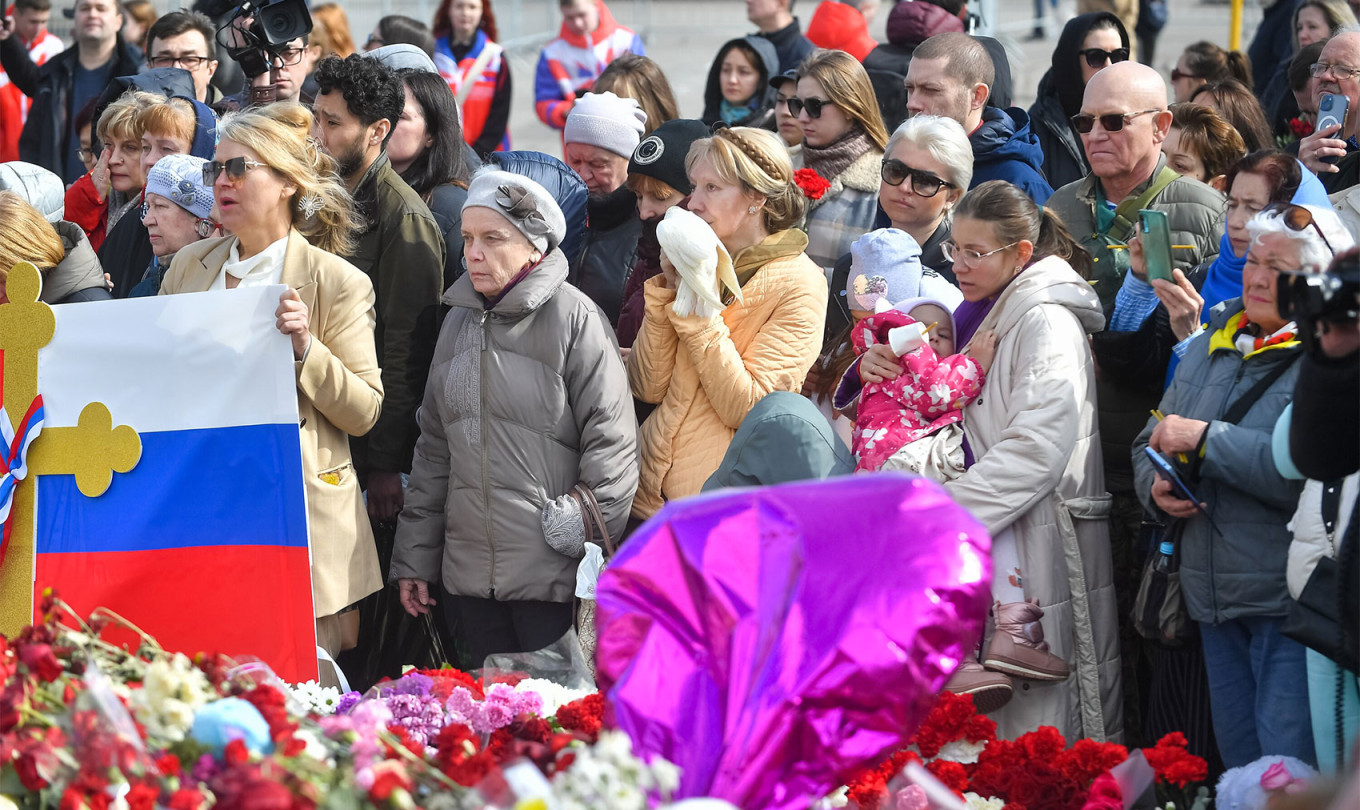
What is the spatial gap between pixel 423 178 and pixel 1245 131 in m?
3.15

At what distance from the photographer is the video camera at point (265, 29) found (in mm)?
6332

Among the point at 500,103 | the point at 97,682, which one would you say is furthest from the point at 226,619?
the point at 500,103

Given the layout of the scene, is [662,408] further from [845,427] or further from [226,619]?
[226,619]

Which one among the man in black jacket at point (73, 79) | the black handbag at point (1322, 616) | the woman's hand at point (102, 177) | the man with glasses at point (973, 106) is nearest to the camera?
the black handbag at point (1322, 616)

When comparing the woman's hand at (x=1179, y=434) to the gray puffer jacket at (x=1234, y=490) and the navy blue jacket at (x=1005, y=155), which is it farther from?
the navy blue jacket at (x=1005, y=155)

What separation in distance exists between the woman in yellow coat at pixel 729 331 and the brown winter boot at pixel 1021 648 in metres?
0.97

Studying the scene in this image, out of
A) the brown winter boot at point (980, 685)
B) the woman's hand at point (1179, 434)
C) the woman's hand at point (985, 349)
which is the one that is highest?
the woman's hand at point (985, 349)

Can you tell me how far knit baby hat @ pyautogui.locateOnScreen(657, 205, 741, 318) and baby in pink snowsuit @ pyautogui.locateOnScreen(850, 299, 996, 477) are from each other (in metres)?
0.47

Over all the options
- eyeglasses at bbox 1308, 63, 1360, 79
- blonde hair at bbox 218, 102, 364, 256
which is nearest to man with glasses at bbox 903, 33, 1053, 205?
eyeglasses at bbox 1308, 63, 1360, 79

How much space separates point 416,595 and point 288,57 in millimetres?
2926

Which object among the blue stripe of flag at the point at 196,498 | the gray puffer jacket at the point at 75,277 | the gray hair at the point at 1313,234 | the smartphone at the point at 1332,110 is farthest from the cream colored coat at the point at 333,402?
the smartphone at the point at 1332,110

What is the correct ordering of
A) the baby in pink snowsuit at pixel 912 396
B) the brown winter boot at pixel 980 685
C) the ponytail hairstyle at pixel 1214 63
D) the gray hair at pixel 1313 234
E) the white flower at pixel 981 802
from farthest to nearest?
the ponytail hairstyle at pixel 1214 63, the baby in pink snowsuit at pixel 912 396, the brown winter boot at pixel 980 685, the gray hair at pixel 1313 234, the white flower at pixel 981 802

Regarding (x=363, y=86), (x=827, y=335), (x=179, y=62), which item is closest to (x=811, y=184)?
(x=827, y=335)

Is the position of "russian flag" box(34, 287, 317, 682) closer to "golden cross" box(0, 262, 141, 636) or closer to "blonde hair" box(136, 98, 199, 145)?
"golden cross" box(0, 262, 141, 636)
